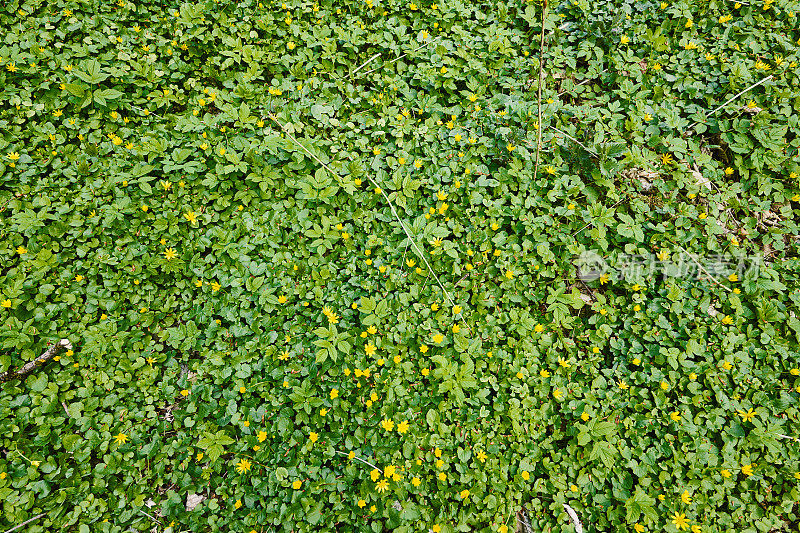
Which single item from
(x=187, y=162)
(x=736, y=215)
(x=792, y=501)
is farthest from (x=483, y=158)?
(x=792, y=501)

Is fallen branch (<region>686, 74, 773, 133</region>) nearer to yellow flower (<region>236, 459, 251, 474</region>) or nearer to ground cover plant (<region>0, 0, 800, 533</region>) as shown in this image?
ground cover plant (<region>0, 0, 800, 533</region>)

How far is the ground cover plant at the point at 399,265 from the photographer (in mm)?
2283

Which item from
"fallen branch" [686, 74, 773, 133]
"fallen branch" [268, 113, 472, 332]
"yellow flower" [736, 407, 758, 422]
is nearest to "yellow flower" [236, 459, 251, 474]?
"fallen branch" [268, 113, 472, 332]

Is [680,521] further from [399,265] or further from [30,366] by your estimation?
[30,366]

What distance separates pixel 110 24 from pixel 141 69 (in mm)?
531

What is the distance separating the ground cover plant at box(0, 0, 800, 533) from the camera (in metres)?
2.28

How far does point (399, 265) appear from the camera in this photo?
8.98 ft

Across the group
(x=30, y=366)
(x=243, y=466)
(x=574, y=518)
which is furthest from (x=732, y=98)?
(x=30, y=366)

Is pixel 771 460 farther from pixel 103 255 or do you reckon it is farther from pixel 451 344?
pixel 103 255

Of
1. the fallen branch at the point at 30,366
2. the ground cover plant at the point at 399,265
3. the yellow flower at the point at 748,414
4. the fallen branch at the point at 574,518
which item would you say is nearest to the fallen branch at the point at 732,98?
the ground cover plant at the point at 399,265

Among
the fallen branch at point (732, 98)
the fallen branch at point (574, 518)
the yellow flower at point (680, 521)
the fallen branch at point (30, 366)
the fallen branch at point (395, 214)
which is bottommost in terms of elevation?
the fallen branch at point (574, 518)

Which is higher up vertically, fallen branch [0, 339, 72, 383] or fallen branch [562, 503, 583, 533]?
fallen branch [0, 339, 72, 383]

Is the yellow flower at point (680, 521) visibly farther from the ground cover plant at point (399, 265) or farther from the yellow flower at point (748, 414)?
the yellow flower at point (748, 414)

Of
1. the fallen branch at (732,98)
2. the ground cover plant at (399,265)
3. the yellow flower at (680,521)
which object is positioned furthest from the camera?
the fallen branch at (732,98)
